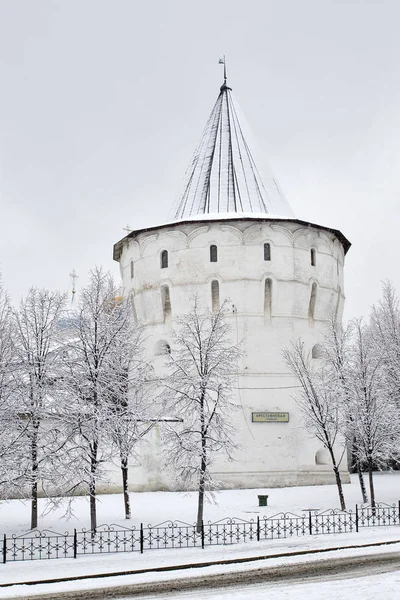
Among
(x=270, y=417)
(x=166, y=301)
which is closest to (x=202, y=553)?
(x=270, y=417)

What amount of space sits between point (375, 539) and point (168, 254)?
58.5ft

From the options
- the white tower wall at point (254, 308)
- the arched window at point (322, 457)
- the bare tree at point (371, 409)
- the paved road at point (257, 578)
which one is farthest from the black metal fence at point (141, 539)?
the arched window at point (322, 457)

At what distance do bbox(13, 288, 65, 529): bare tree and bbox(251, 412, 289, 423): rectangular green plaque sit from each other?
12072 mm

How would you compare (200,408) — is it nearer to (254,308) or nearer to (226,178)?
(254,308)

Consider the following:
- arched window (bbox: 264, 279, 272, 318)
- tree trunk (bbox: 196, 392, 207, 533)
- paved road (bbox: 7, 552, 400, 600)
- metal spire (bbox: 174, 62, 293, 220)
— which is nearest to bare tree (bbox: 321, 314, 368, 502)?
arched window (bbox: 264, 279, 272, 318)

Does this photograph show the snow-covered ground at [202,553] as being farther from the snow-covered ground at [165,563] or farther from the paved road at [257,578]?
the paved road at [257,578]

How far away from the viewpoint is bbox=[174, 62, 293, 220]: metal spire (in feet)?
108

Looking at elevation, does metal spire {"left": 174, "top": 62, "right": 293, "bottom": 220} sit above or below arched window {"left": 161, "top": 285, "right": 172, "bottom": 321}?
above

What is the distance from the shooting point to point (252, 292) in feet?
101

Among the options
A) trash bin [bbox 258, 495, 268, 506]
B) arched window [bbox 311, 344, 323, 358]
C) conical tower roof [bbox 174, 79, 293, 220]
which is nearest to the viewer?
trash bin [bbox 258, 495, 268, 506]

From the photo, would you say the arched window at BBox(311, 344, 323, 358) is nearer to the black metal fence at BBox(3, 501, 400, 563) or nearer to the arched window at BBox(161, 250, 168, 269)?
the arched window at BBox(161, 250, 168, 269)

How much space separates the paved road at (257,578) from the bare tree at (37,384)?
6468 millimetres

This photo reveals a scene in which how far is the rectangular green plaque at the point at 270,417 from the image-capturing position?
29.8m

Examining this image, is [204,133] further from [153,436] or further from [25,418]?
[25,418]
